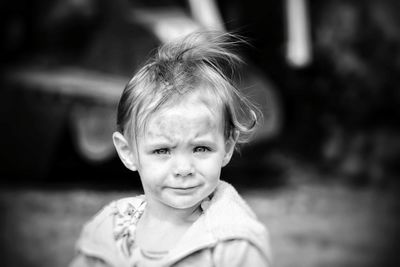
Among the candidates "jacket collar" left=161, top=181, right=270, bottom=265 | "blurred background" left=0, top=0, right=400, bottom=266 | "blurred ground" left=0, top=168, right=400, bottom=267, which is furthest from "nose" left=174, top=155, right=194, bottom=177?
"blurred background" left=0, top=0, right=400, bottom=266

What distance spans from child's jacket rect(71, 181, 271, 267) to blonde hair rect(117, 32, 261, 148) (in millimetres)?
209

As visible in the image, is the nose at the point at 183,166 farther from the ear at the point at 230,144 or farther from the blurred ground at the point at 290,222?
the blurred ground at the point at 290,222

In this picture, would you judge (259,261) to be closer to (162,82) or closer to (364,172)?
(162,82)

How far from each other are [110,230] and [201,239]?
0.31 meters

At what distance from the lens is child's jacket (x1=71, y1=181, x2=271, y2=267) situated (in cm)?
159

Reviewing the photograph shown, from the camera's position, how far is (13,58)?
511cm

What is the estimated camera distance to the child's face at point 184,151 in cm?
163

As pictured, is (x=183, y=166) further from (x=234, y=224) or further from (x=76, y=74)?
(x=76, y=74)

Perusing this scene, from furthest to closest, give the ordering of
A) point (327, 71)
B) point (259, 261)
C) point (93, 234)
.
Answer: point (327, 71) → point (93, 234) → point (259, 261)

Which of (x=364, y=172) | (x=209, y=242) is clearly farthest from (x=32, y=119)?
(x=209, y=242)

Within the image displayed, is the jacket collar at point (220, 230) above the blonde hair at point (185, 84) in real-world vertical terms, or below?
below

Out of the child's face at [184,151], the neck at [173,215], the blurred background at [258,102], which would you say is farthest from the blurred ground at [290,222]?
the child's face at [184,151]

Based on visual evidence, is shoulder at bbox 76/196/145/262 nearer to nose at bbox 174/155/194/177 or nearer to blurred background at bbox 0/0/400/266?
nose at bbox 174/155/194/177

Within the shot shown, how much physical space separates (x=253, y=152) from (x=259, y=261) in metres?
3.82
